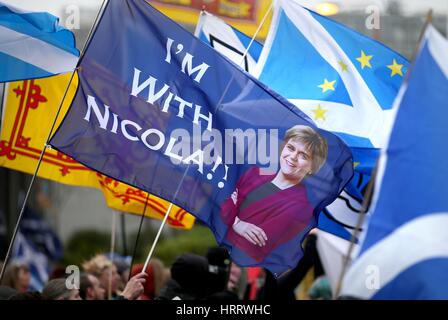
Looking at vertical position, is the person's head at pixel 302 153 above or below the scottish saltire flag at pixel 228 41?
below

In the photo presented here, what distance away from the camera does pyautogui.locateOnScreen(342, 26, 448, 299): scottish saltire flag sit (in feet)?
14.6

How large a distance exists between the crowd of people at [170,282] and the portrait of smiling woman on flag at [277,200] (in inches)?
23.9

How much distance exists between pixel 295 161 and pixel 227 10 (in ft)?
21.1

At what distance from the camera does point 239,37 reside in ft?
28.6

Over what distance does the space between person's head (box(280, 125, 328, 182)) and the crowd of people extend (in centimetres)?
107

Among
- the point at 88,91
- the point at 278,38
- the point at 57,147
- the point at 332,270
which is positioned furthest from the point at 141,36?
the point at 332,270

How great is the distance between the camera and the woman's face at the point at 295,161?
6.33 meters

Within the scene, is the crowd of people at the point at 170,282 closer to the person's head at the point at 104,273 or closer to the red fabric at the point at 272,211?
the person's head at the point at 104,273

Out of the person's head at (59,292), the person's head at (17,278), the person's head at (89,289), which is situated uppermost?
the person's head at (59,292)

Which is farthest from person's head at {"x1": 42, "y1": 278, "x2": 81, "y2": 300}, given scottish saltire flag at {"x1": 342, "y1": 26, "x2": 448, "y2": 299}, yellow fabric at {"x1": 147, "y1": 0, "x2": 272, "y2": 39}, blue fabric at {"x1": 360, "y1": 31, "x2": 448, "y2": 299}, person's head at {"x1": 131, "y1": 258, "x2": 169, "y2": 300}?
yellow fabric at {"x1": 147, "y1": 0, "x2": 272, "y2": 39}

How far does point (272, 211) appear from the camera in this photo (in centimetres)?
637

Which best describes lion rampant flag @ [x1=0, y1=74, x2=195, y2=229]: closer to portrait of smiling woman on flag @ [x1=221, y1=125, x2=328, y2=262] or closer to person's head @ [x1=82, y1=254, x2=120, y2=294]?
person's head @ [x1=82, y1=254, x2=120, y2=294]

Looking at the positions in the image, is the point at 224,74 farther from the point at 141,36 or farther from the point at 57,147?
the point at 57,147

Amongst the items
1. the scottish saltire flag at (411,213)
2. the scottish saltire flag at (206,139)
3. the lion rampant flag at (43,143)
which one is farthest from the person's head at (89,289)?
the scottish saltire flag at (411,213)
